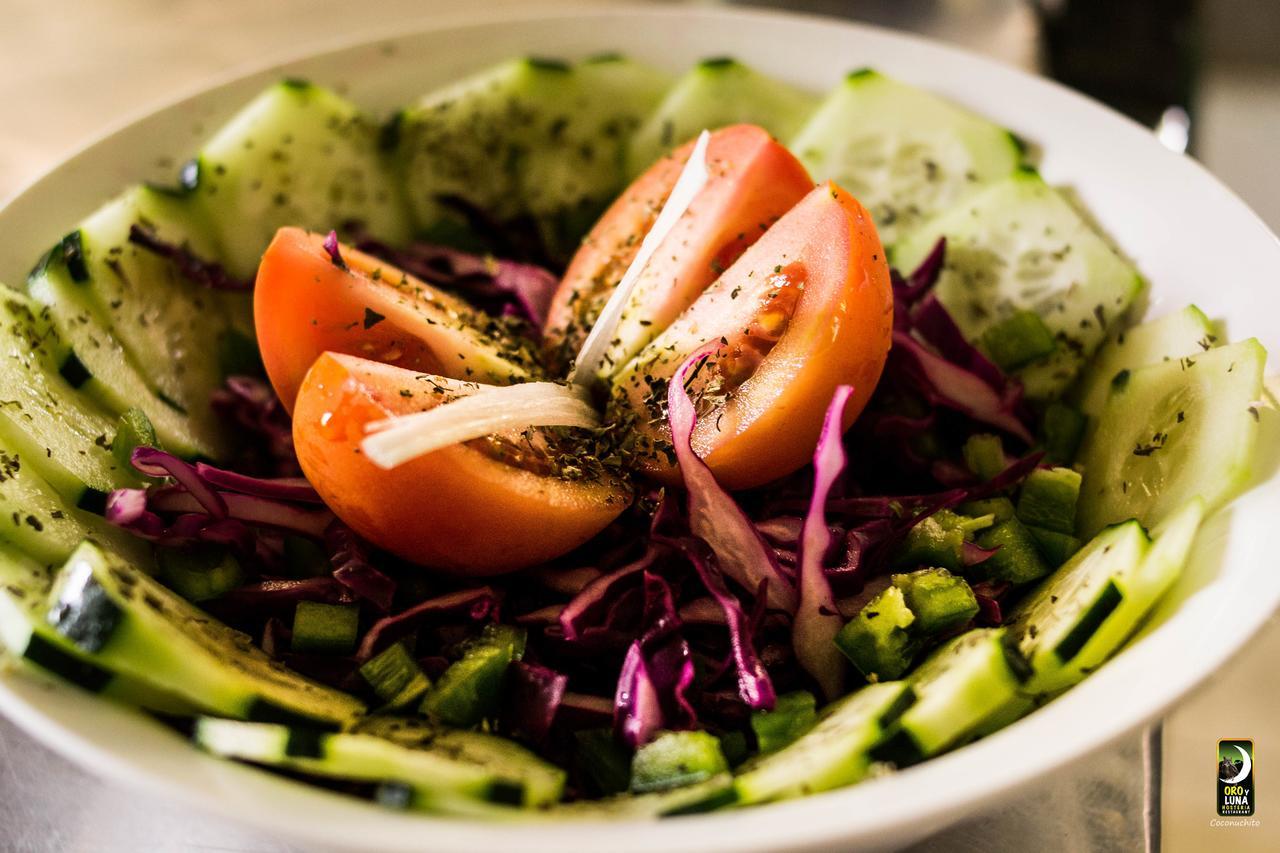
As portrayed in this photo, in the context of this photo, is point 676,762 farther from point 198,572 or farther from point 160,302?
point 160,302

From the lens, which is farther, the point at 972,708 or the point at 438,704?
the point at 438,704

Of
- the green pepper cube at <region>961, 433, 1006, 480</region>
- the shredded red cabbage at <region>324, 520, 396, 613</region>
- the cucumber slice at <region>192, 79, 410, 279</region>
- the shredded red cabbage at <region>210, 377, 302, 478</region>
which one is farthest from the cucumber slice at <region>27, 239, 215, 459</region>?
the green pepper cube at <region>961, 433, 1006, 480</region>

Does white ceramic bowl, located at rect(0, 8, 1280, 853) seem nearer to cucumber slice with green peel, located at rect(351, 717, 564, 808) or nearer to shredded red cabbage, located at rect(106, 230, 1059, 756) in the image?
cucumber slice with green peel, located at rect(351, 717, 564, 808)

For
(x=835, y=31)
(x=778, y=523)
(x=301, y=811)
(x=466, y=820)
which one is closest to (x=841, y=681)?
(x=778, y=523)

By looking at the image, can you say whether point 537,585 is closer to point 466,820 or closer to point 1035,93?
point 466,820

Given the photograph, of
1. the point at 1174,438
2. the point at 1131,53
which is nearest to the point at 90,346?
the point at 1174,438

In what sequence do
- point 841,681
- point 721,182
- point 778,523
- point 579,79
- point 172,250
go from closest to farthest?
point 841,681 → point 778,523 → point 721,182 → point 172,250 → point 579,79

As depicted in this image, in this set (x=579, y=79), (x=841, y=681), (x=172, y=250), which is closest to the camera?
(x=841, y=681)
